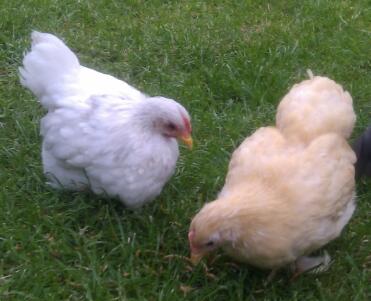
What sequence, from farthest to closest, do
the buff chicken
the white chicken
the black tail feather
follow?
the black tail feather, the white chicken, the buff chicken

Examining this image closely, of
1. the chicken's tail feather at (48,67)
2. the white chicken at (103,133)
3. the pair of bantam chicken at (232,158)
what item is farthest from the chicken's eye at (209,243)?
the chicken's tail feather at (48,67)

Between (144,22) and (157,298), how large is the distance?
2.66 meters

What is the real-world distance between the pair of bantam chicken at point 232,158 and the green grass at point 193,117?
150mm

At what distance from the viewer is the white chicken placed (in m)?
3.17

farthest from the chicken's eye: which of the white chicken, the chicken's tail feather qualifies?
the chicken's tail feather

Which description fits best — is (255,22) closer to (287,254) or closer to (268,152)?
(268,152)

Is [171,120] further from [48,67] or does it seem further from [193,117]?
[193,117]

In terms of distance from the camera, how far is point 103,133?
10.5ft

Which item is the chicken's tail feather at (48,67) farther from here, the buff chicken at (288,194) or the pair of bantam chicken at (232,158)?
the buff chicken at (288,194)

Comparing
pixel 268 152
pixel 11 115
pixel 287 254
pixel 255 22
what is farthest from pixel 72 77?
pixel 255 22

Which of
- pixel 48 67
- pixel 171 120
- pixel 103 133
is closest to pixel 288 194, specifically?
pixel 171 120

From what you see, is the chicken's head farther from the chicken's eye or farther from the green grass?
the chicken's eye

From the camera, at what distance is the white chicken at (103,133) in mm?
3174

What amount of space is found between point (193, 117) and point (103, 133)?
3.34 feet
